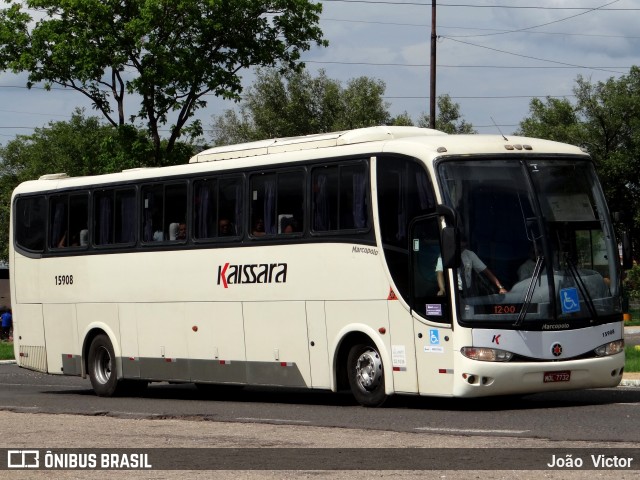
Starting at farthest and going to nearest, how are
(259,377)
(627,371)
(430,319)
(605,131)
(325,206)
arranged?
(605,131) → (627,371) → (259,377) → (325,206) → (430,319)

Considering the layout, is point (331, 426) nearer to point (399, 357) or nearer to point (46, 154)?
point (399, 357)

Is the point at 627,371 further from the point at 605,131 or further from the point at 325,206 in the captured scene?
the point at 605,131

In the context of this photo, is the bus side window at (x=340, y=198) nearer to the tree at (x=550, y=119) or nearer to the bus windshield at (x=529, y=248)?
the bus windshield at (x=529, y=248)

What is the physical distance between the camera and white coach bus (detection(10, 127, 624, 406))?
1686 centimetres

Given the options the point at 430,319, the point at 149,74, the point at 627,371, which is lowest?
the point at 627,371

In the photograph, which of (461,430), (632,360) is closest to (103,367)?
(632,360)

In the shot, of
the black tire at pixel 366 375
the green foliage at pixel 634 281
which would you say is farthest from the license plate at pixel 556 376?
the green foliage at pixel 634 281

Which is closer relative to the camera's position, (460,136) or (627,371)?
(460,136)

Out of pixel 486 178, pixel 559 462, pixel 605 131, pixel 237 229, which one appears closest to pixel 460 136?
pixel 486 178

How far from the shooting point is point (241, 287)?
20578 mm

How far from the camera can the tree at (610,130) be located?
2881 inches

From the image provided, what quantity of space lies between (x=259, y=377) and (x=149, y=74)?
→ 2148cm

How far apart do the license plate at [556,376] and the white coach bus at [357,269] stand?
0.02m

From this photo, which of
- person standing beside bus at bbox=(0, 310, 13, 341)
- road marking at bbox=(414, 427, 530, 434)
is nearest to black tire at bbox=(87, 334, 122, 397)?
road marking at bbox=(414, 427, 530, 434)
